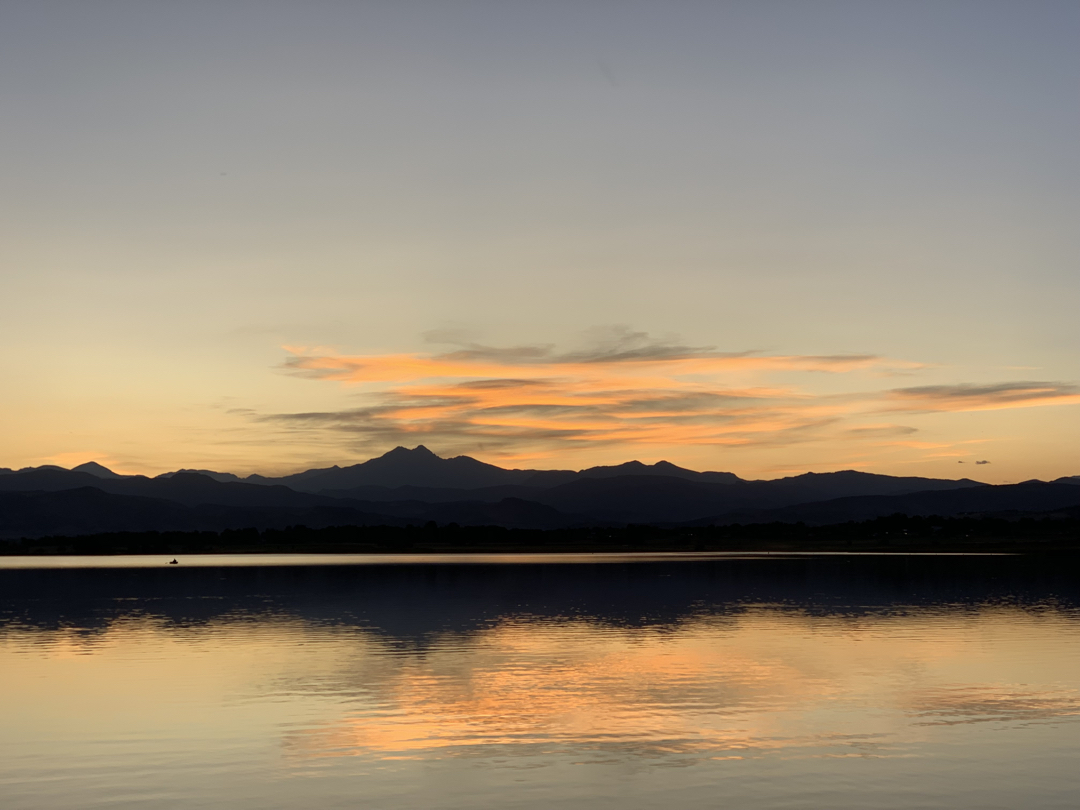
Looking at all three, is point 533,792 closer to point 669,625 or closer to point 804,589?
point 669,625

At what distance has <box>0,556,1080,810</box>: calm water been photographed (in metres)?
25.5

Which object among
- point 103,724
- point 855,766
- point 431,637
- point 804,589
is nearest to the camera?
point 855,766

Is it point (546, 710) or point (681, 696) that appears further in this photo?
point (681, 696)

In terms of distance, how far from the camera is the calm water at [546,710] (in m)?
25.5

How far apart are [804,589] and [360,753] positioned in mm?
83634

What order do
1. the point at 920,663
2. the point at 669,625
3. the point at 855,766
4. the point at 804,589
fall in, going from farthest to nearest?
the point at 804,589
the point at 669,625
the point at 920,663
the point at 855,766

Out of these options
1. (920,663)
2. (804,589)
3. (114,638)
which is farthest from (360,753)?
(804,589)

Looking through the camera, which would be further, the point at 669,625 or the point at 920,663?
the point at 669,625

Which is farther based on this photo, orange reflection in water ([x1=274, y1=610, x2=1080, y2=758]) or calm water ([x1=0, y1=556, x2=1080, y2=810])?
orange reflection in water ([x1=274, y1=610, x2=1080, y2=758])

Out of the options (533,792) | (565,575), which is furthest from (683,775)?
(565,575)

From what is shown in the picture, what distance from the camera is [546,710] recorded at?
35750 mm

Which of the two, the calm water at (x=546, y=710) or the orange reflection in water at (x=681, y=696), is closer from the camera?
the calm water at (x=546, y=710)

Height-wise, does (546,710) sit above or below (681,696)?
above

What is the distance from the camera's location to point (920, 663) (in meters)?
47.9
